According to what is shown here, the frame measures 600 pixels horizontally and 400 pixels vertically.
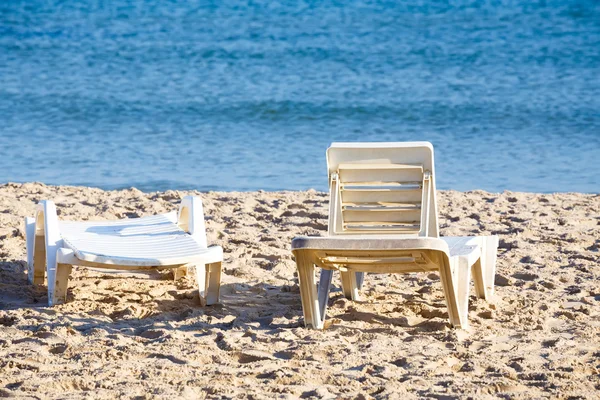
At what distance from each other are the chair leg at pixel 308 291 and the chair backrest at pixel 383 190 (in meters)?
0.63

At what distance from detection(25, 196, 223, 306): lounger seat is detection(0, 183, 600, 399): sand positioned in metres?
0.15

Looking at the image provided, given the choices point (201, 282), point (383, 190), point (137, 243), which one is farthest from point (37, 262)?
point (383, 190)

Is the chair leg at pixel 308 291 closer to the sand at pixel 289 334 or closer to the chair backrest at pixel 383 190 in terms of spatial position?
the sand at pixel 289 334

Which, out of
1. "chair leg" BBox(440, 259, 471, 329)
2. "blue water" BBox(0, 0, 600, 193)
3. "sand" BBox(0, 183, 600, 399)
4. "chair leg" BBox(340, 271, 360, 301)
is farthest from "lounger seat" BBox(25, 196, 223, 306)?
"blue water" BBox(0, 0, 600, 193)

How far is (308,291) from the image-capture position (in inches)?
173

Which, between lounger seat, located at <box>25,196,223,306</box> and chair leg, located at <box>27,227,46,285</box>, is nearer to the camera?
lounger seat, located at <box>25,196,223,306</box>

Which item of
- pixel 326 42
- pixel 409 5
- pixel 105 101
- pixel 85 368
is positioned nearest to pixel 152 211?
pixel 85 368

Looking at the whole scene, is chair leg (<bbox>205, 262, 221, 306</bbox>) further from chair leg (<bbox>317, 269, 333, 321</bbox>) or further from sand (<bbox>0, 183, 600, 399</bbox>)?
chair leg (<bbox>317, 269, 333, 321</bbox>)

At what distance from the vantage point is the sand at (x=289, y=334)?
360 cm

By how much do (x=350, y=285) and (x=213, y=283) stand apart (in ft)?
2.73

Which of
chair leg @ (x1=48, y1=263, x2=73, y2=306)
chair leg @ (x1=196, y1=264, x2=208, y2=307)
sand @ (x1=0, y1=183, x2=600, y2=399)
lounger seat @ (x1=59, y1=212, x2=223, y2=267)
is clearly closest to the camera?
sand @ (x1=0, y1=183, x2=600, y2=399)

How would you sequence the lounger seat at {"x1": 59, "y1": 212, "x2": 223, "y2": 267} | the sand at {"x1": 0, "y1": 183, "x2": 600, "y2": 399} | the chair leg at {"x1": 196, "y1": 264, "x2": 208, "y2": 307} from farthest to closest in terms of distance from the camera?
the chair leg at {"x1": 196, "y1": 264, "x2": 208, "y2": 307} < the lounger seat at {"x1": 59, "y1": 212, "x2": 223, "y2": 267} < the sand at {"x1": 0, "y1": 183, "x2": 600, "y2": 399}

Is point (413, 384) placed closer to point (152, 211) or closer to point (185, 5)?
point (152, 211)

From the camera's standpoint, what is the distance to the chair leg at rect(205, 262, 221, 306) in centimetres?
480
